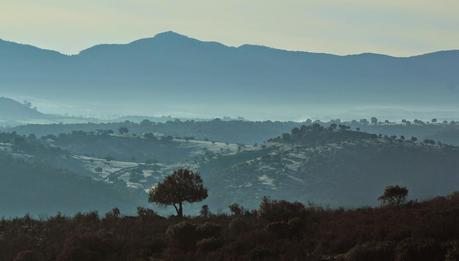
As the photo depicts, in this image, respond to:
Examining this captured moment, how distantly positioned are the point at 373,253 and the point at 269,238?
20.9 ft

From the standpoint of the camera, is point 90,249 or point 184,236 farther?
point 184,236

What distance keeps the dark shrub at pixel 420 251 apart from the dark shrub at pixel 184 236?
10.4m

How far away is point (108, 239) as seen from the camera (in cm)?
2959

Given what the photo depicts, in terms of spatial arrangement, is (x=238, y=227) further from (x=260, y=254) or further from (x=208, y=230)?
(x=260, y=254)

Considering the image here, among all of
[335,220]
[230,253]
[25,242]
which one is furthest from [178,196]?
[230,253]

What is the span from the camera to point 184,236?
29.3 metres

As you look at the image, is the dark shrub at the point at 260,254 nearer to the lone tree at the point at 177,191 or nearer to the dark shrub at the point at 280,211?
the dark shrub at the point at 280,211

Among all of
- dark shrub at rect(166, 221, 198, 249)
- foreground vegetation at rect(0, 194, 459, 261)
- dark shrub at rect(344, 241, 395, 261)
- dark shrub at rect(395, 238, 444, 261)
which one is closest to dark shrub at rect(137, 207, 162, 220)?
foreground vegetation at rect(0, 194, 459, 261)

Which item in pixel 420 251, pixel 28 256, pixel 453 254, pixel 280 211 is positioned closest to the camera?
pixel 453 254

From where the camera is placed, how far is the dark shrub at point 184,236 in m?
29.0

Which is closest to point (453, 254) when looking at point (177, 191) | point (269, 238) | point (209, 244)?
point (269, 238)

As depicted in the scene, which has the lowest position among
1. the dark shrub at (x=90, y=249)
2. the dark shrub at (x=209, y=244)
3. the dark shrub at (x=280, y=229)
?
the dark shrub at (x=90, y=249)

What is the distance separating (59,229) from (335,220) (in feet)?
51.3

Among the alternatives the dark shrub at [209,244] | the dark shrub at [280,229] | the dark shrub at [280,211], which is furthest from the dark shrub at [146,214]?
the dark shrub at [209,244]
